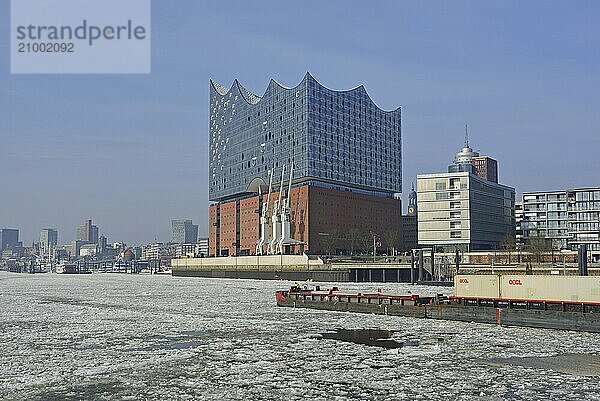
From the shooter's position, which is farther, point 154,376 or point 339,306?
point 339,306

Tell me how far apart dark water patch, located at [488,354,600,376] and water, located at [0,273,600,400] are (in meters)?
0.16

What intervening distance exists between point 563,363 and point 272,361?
40.1 ft

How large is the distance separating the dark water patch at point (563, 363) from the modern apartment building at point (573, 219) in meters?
146

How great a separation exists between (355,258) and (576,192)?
209 ft

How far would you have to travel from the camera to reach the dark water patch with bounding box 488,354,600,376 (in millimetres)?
25948

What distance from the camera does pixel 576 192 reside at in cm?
18050

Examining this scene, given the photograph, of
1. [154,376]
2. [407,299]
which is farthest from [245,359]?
[407,299]

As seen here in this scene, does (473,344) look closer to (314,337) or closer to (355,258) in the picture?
(314,337)

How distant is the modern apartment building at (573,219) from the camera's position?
17388 cm

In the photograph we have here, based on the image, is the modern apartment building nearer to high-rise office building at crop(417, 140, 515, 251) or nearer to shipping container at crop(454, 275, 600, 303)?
high-rise office building at crop(417, 140, 515, 251)

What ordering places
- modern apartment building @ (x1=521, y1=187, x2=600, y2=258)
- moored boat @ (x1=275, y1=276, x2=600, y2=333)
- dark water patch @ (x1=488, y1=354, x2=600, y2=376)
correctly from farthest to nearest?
modern apartment building @ (x1=521, y1=187, x2=600, y2=258)
moored boat @ (x1=275, y1=276, x2=600, y2=333)
dark water patch @ (x1=488, y1=354, x2=600, y2=376)

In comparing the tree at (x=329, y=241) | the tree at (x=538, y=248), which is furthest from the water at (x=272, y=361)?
the tree at (x=329, y=241)

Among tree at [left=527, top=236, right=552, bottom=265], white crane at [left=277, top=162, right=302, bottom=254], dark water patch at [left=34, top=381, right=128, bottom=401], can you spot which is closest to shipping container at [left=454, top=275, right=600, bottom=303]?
dark water patch at [left=34, top=381, right=128, bottom=401]

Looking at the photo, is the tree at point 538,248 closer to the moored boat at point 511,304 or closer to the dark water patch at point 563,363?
the moored boat at point 511,304
